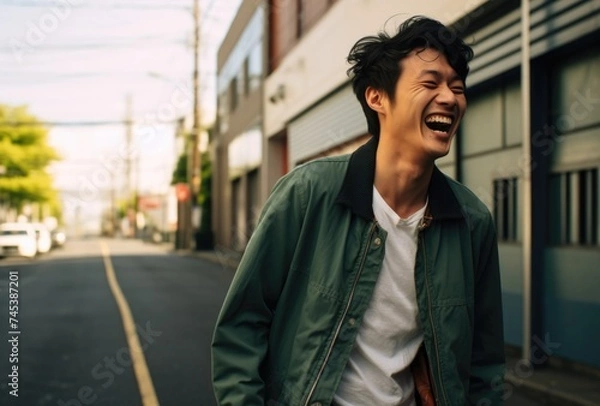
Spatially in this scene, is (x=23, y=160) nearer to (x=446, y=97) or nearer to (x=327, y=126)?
(x=327, y=126)

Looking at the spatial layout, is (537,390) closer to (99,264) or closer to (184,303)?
(184,303)

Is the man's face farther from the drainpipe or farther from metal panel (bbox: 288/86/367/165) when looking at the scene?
metal panel (bbox: 288/86/367/165)

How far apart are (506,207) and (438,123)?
28.7 feet

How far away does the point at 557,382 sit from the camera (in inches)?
311

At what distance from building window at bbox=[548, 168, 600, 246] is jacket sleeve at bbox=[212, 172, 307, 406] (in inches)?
278

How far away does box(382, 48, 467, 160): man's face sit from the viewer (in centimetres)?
224

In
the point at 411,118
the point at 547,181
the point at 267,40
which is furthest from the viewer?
the point at 267,40

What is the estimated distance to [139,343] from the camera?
10391mm

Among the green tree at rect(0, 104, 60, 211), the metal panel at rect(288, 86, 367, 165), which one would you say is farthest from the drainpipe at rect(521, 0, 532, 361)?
the green tree at rect(0, 104, 60, 211)

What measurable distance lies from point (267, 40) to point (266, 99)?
1981 millimetres

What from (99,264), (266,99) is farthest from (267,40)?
(99,264)

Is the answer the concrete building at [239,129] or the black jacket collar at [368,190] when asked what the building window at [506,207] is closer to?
the black jacket collar at [368,190]

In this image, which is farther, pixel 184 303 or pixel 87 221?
pixel 87 221

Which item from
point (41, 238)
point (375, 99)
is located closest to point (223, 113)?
point (41, 238)
